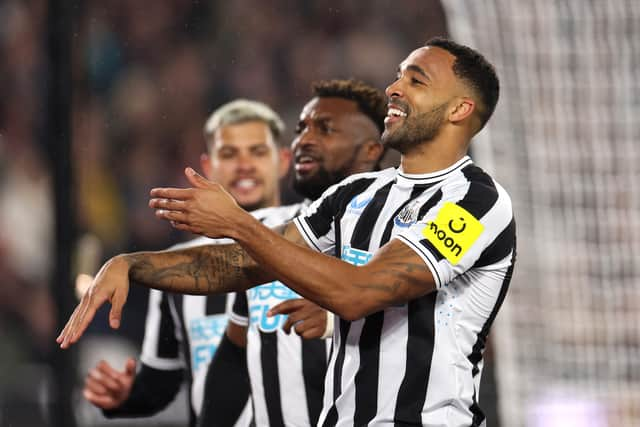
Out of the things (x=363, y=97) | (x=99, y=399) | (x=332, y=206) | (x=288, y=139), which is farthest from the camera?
(x=288, y=139)

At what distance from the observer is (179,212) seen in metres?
2.25

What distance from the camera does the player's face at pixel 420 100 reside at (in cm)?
253

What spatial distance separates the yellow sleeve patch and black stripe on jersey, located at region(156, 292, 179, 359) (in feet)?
5.74

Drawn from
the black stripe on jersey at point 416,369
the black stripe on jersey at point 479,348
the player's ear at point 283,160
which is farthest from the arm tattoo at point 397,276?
the player's ear at point 283,160

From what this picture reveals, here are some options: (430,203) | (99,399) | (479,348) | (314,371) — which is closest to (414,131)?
(430,203)

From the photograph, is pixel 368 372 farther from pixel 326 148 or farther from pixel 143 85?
pixel 143 85

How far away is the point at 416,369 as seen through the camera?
240 centimetres

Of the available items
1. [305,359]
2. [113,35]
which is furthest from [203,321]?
[113,35]

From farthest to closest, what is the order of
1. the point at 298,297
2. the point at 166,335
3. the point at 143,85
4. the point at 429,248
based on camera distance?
the point at 143,85, the point at 166,335, the point at 298,297, the point at 429,248

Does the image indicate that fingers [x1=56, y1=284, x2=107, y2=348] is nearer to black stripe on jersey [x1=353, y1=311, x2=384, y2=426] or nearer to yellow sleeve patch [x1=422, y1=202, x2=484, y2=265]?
black stripe on jersey [x1=353, y1=311, x2=384, y2=426]

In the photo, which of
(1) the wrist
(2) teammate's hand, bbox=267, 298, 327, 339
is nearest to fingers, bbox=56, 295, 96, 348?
(1) the wrist

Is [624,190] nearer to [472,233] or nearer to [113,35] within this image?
[472,233]

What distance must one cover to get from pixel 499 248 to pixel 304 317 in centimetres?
51

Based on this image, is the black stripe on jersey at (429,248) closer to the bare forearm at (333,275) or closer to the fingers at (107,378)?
the bare forearm at (333,275)
